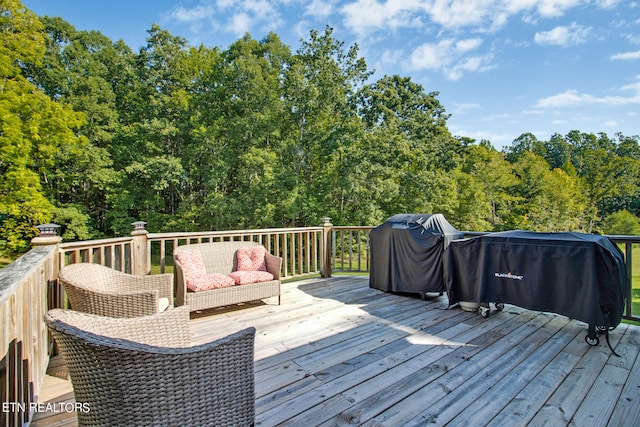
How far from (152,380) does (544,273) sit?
3.36 meters

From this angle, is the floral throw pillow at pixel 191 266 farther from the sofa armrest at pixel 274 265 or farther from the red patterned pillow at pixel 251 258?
the sofa armrest at pixel 274 265

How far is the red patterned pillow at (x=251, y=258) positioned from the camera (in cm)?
417

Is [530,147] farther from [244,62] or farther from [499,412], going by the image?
[499,412]

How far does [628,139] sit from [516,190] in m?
18.8

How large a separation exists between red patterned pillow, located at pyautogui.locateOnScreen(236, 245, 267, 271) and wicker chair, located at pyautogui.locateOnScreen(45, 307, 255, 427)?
8.92 feet

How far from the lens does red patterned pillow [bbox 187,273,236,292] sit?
141 inches

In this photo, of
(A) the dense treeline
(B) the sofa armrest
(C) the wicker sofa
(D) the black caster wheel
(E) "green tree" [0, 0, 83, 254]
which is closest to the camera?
(D) the black caster wheel

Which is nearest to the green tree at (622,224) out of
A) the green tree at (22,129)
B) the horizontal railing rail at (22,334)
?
the horizontal railing rail at (22,334)

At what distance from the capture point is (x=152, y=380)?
4.20ft

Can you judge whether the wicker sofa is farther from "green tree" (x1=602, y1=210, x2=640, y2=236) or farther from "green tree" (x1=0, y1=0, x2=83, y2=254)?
"green tree" (x1=602, y1=210, x2=640, y2=236)

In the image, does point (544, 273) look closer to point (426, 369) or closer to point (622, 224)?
point (426, 369)

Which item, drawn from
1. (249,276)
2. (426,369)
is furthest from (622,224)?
(249,276)

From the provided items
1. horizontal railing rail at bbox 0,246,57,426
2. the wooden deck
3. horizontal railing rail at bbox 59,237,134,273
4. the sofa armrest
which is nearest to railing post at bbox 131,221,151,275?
horizontal railing rail at bbox 59,237,134,273

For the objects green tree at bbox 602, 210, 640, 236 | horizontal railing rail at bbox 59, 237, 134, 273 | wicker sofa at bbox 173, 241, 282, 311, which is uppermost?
horizontal railing rail at bbox 59, 237, 134, 273
